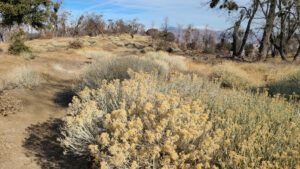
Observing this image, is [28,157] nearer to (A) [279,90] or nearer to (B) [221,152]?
(B) [221,152]

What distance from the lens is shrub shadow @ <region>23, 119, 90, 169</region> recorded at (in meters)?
3.52

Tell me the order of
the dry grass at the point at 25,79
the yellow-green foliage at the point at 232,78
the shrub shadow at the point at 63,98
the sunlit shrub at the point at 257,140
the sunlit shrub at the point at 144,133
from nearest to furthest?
the sunlit shrub at the point at 257,140 → the sunlit shrub at the point at 144,133 → the shrub shadow at the point at 63,98 → the dry grass at the point at 25,79 → the yellow-green foliage at the point at 232,78

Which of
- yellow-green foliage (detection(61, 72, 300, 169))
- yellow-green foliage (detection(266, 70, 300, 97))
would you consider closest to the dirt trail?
yellow-green foliage (detection(61, 72, 300, 169))

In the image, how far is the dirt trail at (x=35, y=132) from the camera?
351cm

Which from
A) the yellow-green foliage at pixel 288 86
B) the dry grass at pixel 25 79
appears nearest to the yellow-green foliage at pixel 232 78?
the yellow-green foliage at pixel 288 86

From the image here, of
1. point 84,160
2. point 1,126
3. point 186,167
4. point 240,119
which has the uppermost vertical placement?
point 240,119

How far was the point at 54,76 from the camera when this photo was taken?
389 inches

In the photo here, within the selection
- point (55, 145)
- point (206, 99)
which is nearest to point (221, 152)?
point (206, 99)

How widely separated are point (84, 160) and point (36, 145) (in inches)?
42.5

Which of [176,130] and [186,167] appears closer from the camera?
[186,167]

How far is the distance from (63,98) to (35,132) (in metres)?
2.57

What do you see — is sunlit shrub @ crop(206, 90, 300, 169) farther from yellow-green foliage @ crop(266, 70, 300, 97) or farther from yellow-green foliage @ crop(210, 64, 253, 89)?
yellow-green foliage @ crop(210, 64, 253, 89)

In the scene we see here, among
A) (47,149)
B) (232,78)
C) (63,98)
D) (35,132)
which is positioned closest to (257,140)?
(47,149)

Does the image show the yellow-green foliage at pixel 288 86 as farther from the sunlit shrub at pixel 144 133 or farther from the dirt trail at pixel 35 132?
the dirt trail at pixel 35 132
